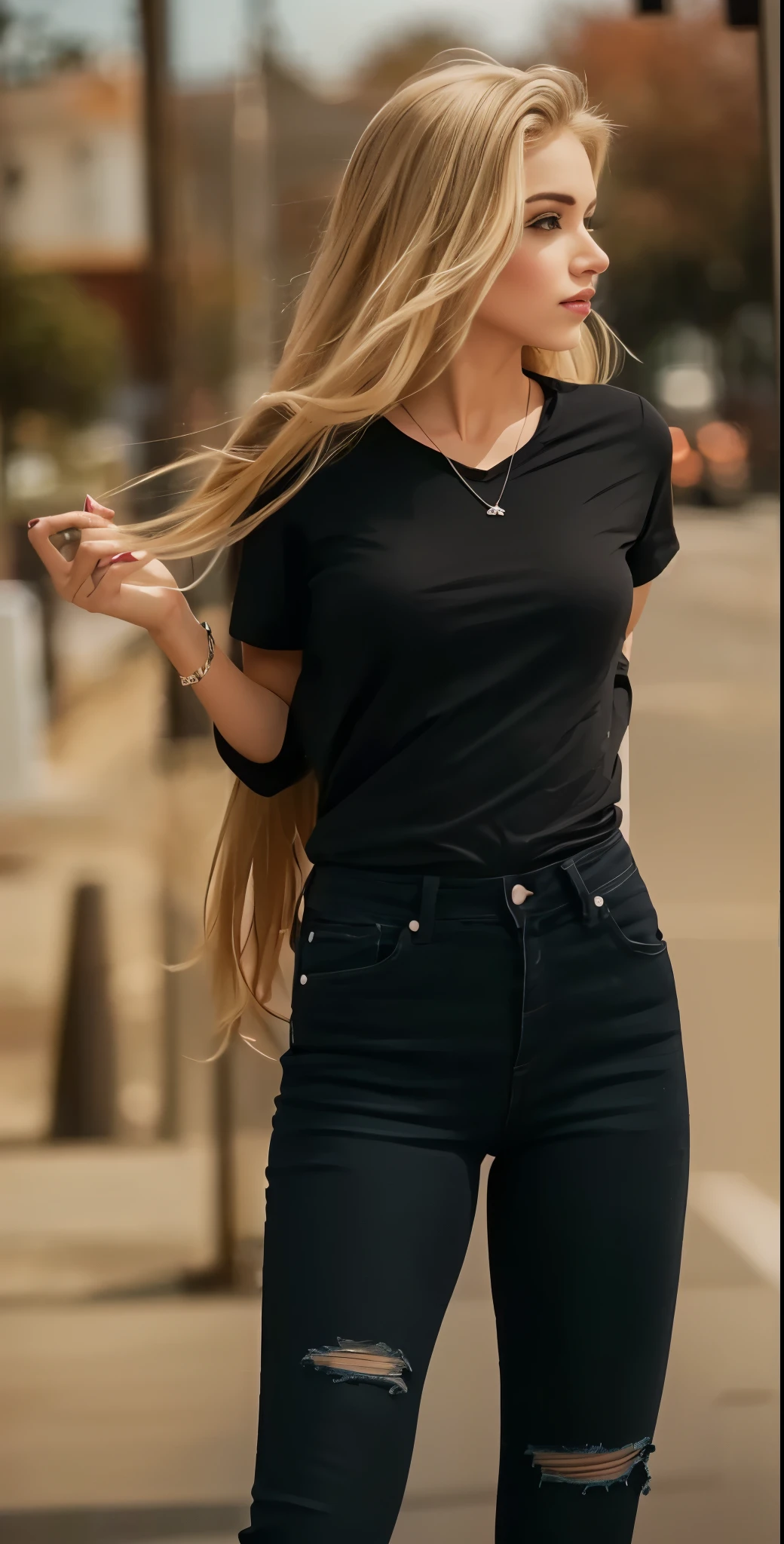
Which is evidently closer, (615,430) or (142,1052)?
(615,430)

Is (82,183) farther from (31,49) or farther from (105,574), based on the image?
(105,574)

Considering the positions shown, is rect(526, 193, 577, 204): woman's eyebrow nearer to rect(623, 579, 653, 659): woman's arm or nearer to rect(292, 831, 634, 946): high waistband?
rect(623, 579, 653, 659): woman's arm

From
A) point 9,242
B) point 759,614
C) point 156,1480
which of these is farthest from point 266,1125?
point 9,242

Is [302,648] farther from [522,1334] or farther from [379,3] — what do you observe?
[379,3]

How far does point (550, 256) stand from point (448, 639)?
30cm

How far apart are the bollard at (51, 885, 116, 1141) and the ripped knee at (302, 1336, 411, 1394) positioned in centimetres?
233

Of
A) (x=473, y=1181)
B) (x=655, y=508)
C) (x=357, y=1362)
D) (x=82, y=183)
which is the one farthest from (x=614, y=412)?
(x=82, y=183)

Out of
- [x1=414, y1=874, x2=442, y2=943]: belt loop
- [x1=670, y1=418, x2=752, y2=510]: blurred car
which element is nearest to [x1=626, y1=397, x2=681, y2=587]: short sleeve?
[x1=414, y1=874, x2=442, y2=943]: belt loop

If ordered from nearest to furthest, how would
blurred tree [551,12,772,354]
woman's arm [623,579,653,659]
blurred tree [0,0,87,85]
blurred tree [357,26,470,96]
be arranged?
woman's arm [623,579,653,659] < blurred tree [551,12,772,354] < blurred tree [357,26,470,96] < blurred tree [0,0,87,85]

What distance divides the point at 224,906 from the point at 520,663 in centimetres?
42

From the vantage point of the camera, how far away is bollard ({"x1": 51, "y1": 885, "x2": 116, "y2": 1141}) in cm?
353

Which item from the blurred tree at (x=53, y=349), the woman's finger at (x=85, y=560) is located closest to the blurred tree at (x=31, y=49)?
the blurred tree at (x=53, y=349)

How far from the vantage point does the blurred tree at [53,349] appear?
3627 mm

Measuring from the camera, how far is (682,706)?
2771 mm
